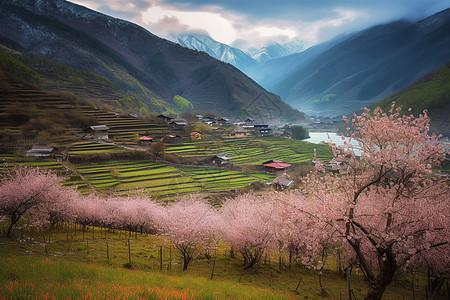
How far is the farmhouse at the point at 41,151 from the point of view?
55941 mm

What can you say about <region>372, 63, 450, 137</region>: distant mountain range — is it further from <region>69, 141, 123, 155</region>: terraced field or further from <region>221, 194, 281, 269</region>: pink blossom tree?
<region>69, 141, 123, 155</region>: terraced field

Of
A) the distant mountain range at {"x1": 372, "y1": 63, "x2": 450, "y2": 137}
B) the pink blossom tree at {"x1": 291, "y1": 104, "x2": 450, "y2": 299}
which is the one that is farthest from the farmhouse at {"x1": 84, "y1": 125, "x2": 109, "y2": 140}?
the distant mountain range at {"x1": 372, "y1": 63, "x2": 450, "y2": 137}

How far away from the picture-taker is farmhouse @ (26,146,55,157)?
55941 mm

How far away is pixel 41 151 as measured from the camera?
187 ft

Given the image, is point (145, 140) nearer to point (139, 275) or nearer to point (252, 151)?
point (252, 151)

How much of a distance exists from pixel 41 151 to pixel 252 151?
60.5m

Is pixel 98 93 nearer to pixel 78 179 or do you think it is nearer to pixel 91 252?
pixel 78 179

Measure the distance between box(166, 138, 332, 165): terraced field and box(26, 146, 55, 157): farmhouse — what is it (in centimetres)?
2809

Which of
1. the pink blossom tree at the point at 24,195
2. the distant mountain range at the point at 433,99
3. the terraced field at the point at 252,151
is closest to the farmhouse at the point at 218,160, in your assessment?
the terraced field at the point at 252,151

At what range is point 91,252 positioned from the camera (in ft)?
65.8

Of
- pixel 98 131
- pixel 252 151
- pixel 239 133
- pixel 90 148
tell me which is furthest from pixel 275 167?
pixel 98 131

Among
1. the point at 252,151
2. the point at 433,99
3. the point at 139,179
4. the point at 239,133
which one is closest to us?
the point at 139,179

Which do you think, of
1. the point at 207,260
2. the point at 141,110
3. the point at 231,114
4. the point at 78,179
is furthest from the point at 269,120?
the point at 207,260

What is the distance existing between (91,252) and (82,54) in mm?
222881
